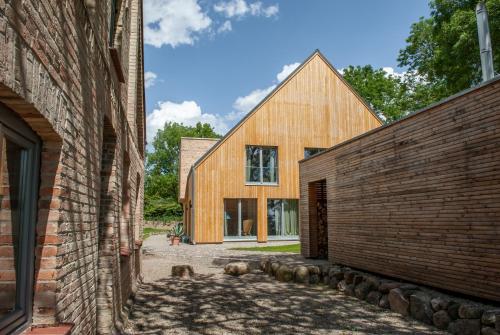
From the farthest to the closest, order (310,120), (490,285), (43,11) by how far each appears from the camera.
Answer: (310,120) → (490,285) → (43,11)

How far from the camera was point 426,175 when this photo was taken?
23.9 feet

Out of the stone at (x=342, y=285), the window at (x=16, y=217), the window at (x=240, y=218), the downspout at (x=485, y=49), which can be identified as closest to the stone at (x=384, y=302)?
the stone at (x=342, y=285)

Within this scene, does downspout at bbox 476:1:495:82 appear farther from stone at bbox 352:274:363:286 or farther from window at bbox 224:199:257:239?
window at bbox 224:199:257:239

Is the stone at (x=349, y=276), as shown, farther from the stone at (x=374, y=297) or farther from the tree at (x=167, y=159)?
the tree at (x=167, y=159)

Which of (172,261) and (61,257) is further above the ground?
(61,257)

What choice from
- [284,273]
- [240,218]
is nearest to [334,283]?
[284,273]

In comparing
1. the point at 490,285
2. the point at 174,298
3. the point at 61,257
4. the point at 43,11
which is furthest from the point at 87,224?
the point at 490,285

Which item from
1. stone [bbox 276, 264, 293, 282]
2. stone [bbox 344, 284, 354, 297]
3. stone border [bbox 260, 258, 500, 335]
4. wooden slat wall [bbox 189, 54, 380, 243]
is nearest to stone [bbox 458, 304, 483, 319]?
stone border [bbox 260, 258, 500, 335]

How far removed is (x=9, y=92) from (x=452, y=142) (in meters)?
6.63

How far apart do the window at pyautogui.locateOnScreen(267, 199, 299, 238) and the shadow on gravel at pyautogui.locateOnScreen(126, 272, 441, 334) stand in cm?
1198

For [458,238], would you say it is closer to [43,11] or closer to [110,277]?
[110,277]

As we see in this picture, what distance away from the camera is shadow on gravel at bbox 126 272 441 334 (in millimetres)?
5898

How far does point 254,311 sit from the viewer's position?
6973 mm

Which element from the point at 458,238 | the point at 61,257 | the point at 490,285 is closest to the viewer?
the point at 61,257
